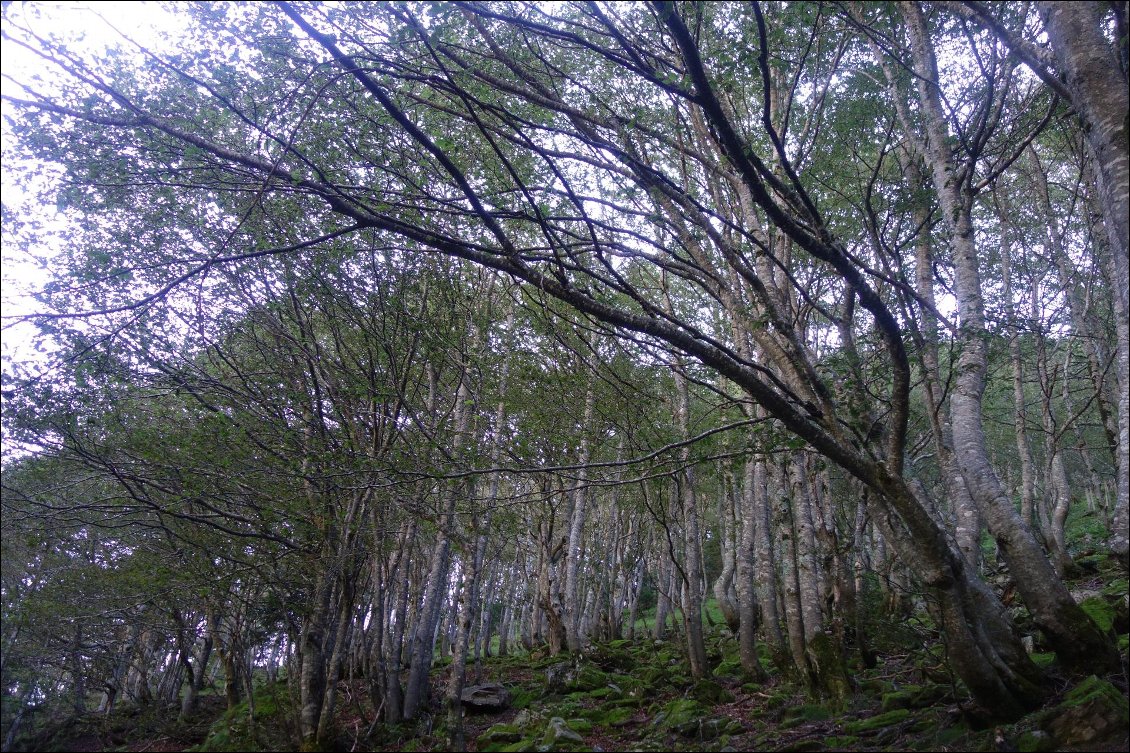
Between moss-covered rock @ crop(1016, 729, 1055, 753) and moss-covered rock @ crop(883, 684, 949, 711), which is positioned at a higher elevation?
moss-covered rock @ crop(1016, 729, 1055, 753)

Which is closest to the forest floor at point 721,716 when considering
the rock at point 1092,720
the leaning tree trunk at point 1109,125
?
the rock at point 1092,720

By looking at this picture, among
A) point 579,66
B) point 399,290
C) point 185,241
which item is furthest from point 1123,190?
point 185,241

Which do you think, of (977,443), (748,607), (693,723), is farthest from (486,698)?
(977,443)

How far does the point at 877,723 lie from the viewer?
6.55 m

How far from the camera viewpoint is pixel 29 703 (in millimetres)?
6922

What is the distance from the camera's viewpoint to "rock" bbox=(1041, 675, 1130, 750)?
4359mm

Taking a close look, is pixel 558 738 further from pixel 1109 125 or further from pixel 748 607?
pixel 1109 125

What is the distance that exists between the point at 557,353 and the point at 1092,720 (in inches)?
354

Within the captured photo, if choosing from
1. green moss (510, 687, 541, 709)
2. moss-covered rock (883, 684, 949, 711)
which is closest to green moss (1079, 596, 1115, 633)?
moss-covered rock (883, 684, 949, 711)

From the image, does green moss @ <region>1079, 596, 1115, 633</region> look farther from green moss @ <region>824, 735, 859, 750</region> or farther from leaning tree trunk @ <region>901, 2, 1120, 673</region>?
green moss @ <region>824, 735, 859, 750</region>

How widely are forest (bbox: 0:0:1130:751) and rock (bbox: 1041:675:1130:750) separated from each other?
0.08 feet

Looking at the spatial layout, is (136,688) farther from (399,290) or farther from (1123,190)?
(1123,190)

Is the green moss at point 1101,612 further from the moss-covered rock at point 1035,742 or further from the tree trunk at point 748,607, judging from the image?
the tree trunk at point 748,607

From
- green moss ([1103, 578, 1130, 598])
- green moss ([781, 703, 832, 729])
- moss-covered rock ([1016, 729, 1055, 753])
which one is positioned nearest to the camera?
moss-covered rock ([1016, 729, 1055, 753])
